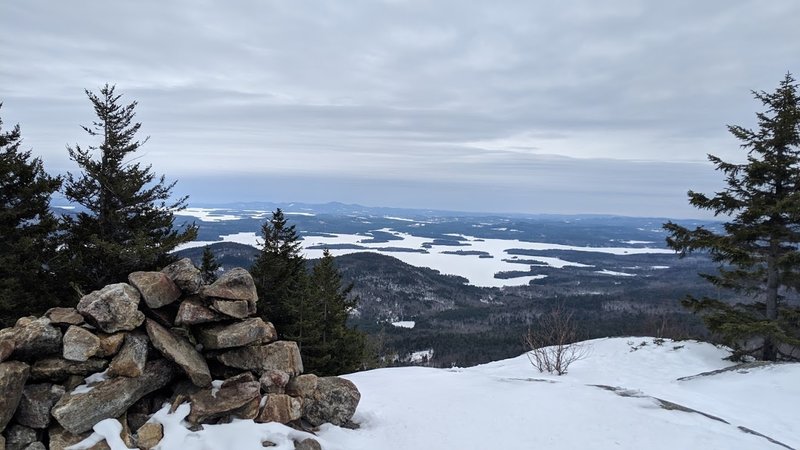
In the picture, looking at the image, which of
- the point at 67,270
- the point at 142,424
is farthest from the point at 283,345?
the point at 67,270

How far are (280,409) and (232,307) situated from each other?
2.49 m

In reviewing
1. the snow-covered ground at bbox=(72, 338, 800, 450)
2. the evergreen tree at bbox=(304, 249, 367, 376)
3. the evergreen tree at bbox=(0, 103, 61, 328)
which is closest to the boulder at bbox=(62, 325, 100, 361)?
the snow-covered ground at bbox=(72, 338, 800, 450)

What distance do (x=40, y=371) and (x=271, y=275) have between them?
17.0m

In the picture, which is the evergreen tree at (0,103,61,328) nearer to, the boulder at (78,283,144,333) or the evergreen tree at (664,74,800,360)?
the boulder at (78,283,144,333)

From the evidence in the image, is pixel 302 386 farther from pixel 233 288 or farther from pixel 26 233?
pixel 26 233

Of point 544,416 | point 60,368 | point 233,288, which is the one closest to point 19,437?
point 60,368

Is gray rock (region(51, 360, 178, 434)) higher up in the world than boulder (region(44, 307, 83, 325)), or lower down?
lower down

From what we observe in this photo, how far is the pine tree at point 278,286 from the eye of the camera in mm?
24906

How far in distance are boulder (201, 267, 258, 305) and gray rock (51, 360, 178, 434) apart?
1.83 meters

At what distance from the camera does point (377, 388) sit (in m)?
13.2

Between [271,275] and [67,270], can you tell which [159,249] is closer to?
[67,270]

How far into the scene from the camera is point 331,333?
2941cm

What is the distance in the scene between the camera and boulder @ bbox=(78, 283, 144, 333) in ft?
28.7

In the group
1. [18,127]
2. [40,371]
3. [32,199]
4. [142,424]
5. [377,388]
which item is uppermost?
[18,127]
